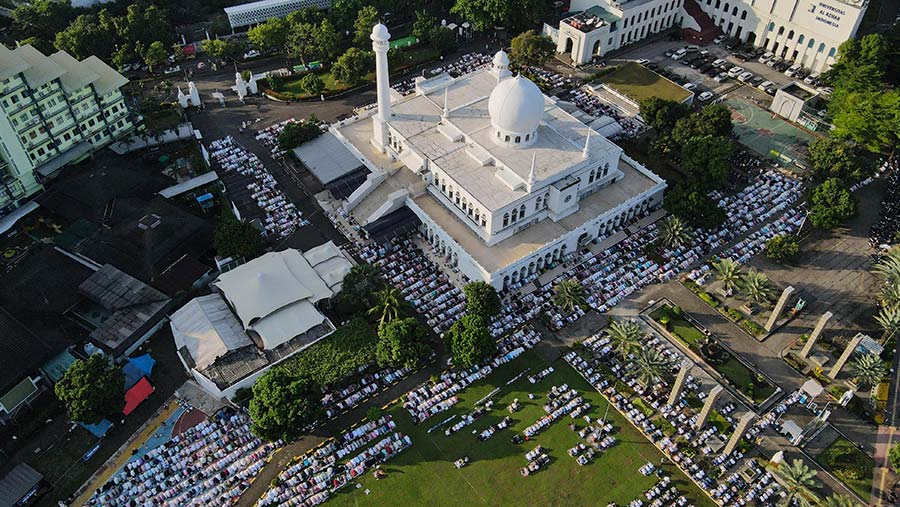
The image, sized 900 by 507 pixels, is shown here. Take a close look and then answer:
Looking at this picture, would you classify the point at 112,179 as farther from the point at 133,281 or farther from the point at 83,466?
the point at 83,466

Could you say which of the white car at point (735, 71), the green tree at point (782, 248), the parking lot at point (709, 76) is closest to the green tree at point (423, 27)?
the parking lot at point (709, 76)

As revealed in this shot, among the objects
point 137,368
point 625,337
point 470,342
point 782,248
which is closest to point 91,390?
point 137,368

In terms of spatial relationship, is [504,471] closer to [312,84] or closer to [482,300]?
[482,300]

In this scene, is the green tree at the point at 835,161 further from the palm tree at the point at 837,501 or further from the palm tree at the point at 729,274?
the palm tree at the point at 837,501

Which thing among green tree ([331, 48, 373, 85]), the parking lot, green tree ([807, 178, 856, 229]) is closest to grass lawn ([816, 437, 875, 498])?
green tree ([807, 178, 856, 229])

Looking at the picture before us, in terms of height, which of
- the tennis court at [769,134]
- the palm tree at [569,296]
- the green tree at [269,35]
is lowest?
the palm tree at [569,296]
